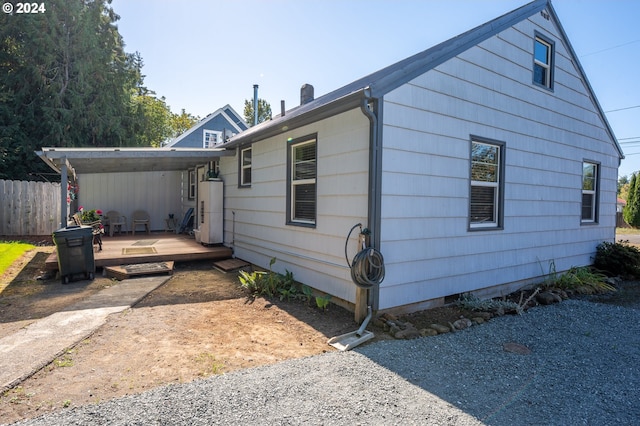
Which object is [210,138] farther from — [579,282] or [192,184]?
[579,282]

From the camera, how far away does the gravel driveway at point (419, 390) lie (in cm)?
240

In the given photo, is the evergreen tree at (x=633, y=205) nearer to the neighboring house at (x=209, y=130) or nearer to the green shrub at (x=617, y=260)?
the green shrub at (x=617, y=260)

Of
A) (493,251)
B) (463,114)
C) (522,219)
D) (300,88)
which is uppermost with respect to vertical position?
(300,88)

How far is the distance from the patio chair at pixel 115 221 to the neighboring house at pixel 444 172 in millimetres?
5793

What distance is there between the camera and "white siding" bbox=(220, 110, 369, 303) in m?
4.54

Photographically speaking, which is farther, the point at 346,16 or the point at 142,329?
the point at 346,16

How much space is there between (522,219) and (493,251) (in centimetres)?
101

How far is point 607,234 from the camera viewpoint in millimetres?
8555

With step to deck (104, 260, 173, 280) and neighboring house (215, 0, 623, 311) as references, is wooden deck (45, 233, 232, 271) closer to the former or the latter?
step to deck (104, 260, 173, 280)

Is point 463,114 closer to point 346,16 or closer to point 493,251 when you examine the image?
point 493,251

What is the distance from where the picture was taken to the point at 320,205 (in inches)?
204

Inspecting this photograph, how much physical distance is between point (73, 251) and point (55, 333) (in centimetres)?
285

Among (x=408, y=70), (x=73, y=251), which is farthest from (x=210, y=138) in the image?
(x=408, y=70)

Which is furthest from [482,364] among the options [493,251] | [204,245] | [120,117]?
[120,117]
